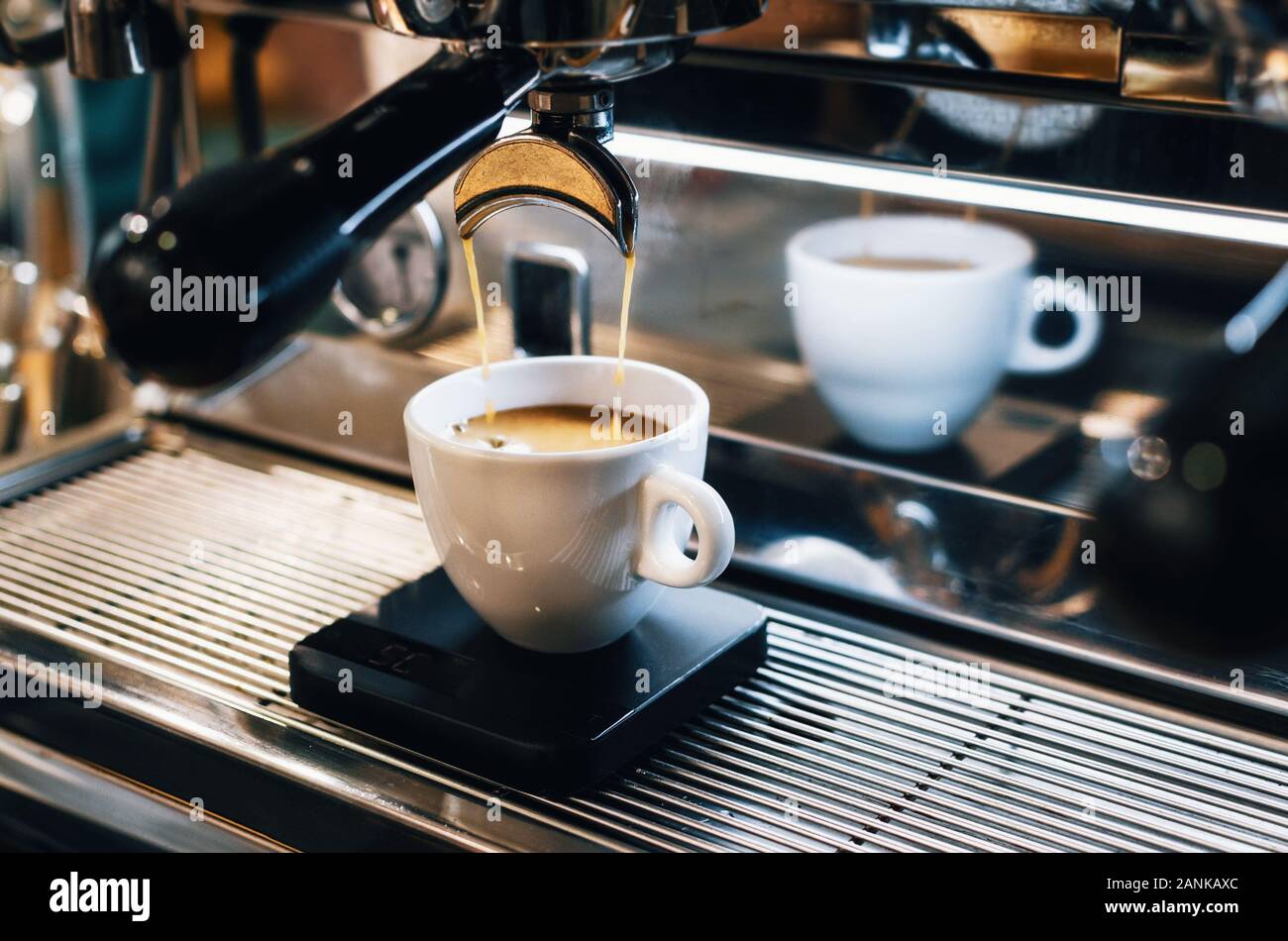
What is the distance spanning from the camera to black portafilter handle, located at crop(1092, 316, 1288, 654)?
1.36 feet

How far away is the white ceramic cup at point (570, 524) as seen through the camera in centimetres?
43

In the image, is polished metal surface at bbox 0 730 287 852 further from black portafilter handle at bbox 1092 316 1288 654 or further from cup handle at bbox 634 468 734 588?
black portafilter handle at bbox 1092 316 1288 654

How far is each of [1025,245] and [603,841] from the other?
25cm

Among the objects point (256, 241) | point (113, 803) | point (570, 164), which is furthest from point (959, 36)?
point (113, 803)

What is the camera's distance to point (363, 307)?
25.7 inches

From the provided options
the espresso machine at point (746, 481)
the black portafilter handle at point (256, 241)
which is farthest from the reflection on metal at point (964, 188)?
the black portafilter handle at point (256, 241)

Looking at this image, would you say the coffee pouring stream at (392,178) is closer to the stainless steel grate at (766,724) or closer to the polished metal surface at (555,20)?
the polished metal surface at (555,20)

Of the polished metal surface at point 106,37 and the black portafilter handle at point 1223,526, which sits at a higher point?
the polished metal surface at point 106,37

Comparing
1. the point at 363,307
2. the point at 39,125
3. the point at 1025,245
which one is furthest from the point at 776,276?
the point at 39,125

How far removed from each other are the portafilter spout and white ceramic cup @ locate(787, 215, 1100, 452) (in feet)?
0.46

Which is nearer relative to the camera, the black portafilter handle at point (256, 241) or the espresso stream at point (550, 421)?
the black portafilter handle at point (256, 241)

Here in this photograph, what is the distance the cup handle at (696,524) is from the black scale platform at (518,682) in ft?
0.12

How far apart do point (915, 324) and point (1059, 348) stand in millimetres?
49
